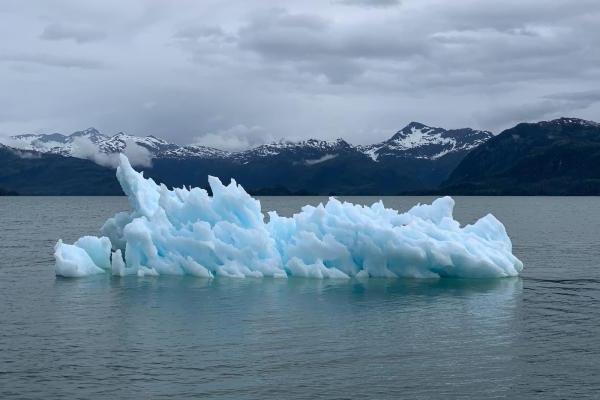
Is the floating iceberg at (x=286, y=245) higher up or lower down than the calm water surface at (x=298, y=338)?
higher up

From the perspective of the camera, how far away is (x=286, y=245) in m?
39.3

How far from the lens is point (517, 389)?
772 inches

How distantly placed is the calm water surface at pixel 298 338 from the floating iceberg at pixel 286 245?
43.8 inches

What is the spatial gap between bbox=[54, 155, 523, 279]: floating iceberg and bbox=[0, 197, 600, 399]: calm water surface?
1.11 metres

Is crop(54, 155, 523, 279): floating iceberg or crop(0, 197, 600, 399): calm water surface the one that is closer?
crop(0, 197, 600, 399): calm water surface

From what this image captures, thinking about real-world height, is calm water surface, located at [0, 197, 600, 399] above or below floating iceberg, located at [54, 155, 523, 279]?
below

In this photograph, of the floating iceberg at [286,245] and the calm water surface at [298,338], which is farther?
the floating iceberg at [286,245]

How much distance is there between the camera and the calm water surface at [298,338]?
1981 cm

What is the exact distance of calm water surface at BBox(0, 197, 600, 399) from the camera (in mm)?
19812

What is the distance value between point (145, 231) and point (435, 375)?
20818mm

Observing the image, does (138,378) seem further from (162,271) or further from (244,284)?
(162,271)

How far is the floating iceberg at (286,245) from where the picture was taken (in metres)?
37.3

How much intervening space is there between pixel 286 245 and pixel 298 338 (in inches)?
577

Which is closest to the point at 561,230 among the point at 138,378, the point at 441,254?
the point at 441,254
